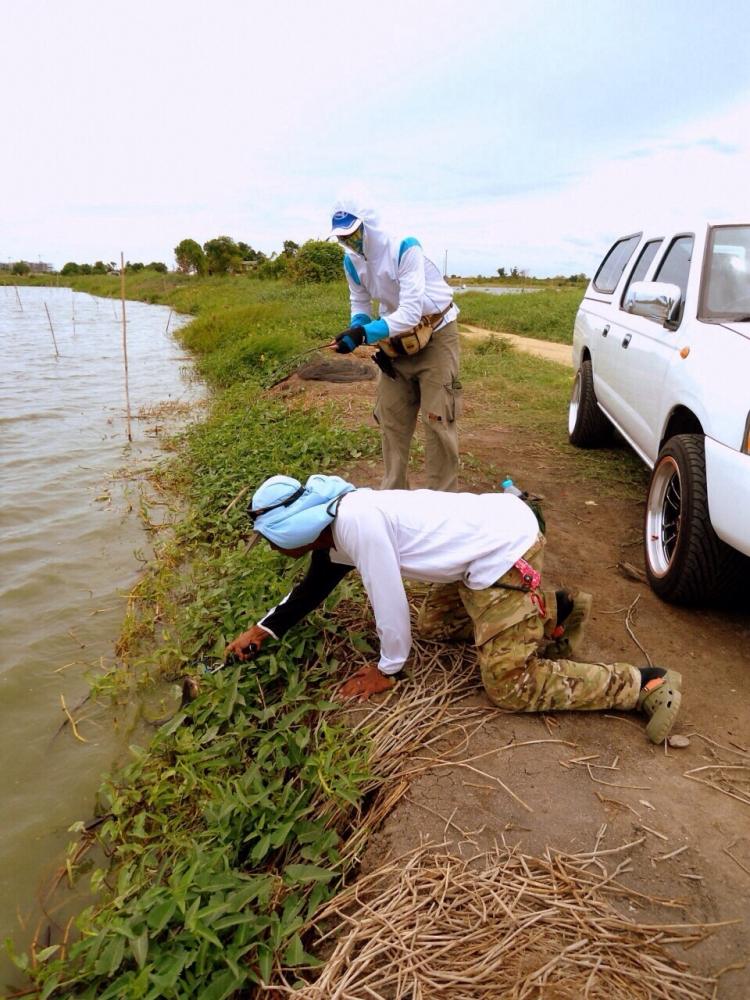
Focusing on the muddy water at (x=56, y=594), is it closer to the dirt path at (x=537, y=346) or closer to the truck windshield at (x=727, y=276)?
the truck windshield at (x=727, y=276)

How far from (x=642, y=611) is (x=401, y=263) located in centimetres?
229

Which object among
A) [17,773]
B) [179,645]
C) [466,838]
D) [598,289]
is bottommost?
[17,773]

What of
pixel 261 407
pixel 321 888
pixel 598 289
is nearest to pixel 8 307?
pixel 261 407

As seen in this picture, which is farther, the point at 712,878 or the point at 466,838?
the point at 466,838

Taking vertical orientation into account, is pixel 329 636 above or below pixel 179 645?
above

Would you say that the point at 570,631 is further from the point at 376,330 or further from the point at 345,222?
the point at 345,222

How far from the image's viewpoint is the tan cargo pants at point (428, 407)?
3.89m

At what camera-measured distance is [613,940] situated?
1.73 meters

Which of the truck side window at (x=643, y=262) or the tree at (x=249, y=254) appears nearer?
the truck side window at (x=643, y=262)

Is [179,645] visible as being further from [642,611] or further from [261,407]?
[261,407]

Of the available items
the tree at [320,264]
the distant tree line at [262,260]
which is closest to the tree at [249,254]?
the distant tree line at [262,260]

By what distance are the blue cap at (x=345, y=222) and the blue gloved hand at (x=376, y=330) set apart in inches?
19.9

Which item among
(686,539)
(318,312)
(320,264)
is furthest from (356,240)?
(320,264)

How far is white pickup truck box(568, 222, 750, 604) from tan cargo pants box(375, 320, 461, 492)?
1098mm
